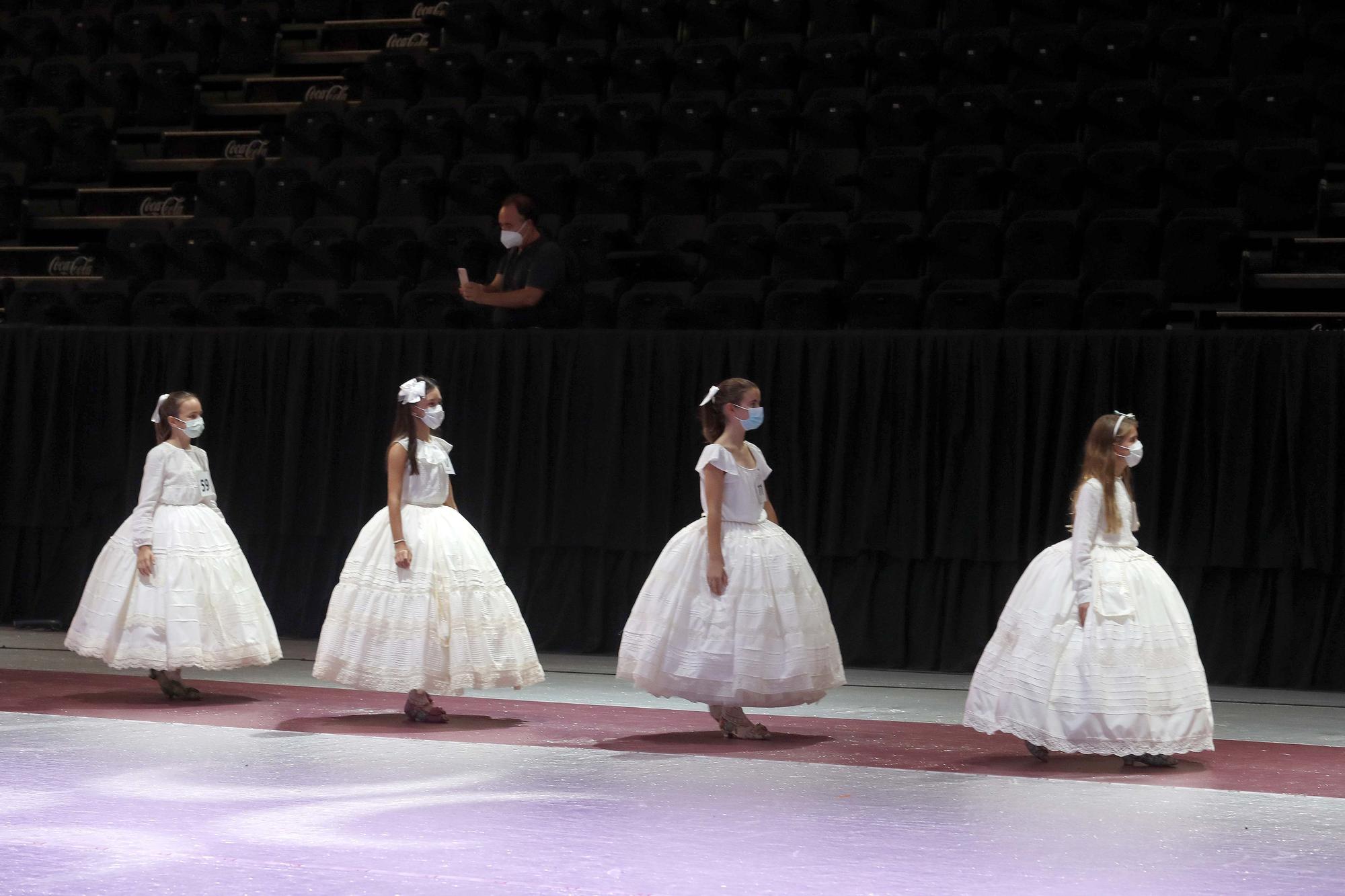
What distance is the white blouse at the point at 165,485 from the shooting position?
7.45 metres

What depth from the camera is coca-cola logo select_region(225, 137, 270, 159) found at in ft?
43.8

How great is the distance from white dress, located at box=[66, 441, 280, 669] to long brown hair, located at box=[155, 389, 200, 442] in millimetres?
80

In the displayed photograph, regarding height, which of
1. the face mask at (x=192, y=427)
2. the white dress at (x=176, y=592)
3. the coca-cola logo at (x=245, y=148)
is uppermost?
the coca-cola logo at (x=245, y=148)

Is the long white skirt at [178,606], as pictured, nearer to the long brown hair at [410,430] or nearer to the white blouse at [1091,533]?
the long brown hair at [410,430]

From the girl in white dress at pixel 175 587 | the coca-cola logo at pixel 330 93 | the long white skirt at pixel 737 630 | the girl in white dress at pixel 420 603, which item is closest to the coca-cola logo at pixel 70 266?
the coca-cola logo at pixel 330 93

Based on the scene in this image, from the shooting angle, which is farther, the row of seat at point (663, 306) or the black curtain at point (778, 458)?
the row of seat at point (663, 306)

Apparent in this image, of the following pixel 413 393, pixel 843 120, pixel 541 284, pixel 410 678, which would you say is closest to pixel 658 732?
pixel 410 678

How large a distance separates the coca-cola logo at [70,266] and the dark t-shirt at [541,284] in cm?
438

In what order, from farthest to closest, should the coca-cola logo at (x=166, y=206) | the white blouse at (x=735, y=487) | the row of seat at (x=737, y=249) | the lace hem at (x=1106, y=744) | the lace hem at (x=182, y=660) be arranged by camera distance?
the coca-cola logo at (x=166, y=206)
the row of seat at (x=737, y=249)
the lace hem at (x=182, y=660)
the white blouse at (x=735, y=487)
the lace hem at (x=1106, y=744)

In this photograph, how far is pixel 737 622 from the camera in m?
6.42

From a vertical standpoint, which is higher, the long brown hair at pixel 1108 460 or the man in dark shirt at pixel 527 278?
the man in dark shirt at pixel 527 278

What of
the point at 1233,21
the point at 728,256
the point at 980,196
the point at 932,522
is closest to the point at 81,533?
the point at 728,256

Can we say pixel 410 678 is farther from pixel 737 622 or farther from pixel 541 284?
pixel 541 284

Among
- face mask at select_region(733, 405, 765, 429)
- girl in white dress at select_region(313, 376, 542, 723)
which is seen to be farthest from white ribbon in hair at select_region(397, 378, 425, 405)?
face mask at select_region(733, 405, 765, 429)
